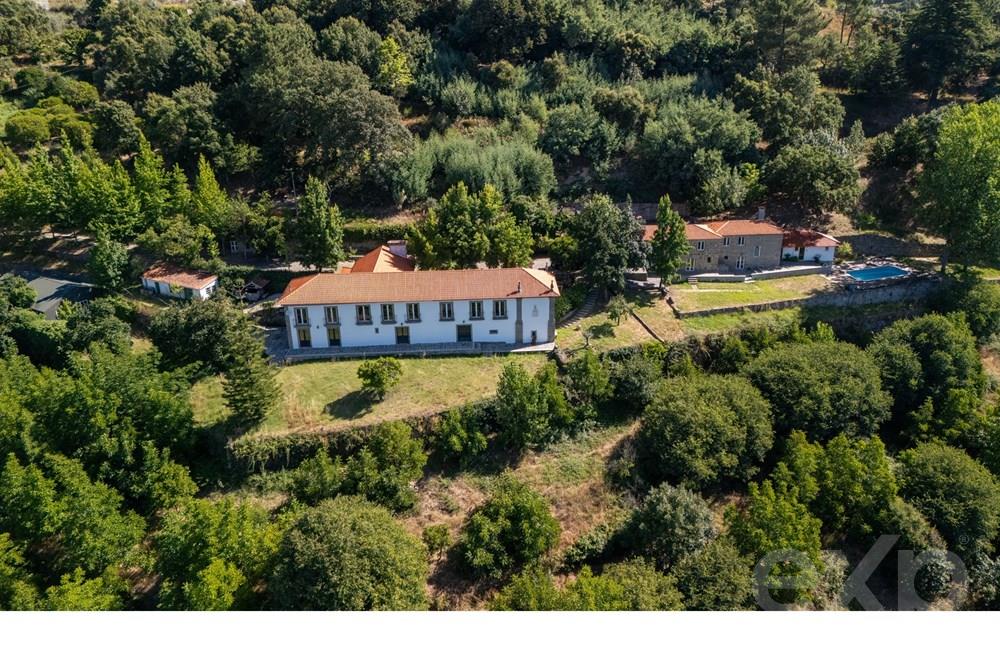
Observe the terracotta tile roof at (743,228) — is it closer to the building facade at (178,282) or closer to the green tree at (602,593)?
the green tree at (602,593)

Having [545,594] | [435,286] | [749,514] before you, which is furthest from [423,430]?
[749,514]

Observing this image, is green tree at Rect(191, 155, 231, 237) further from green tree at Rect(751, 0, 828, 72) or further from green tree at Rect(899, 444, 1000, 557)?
green tree at Rect(751, 0, 828, 72)

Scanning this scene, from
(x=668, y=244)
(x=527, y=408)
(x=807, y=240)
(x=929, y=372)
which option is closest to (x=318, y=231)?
(x=527, y=408)

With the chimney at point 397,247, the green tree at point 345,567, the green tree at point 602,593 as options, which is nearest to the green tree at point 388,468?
the green tree at point 345,567

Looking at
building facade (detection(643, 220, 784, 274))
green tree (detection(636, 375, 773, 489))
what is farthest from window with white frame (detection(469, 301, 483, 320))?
building facade (detection(643, 220, 784, 274))

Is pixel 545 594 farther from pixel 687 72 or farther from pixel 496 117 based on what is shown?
pixel 687 72

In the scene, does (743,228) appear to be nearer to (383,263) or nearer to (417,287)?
(417,287)
